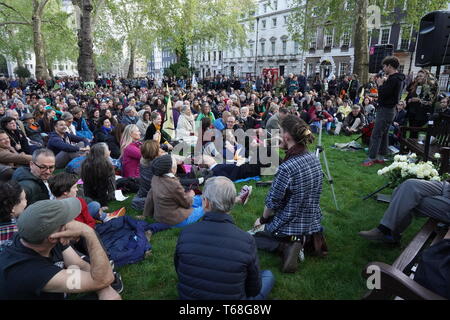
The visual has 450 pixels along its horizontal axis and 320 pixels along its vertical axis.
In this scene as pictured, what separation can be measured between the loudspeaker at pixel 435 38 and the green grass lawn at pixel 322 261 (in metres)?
2.60

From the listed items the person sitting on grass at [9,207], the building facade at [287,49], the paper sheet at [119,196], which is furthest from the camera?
the building facade at [287,49]

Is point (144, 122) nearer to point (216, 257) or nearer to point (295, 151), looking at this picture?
point (295, 151)

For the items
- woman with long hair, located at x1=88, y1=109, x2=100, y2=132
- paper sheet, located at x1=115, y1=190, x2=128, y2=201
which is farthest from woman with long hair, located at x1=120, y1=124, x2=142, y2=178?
woman with long hair, located at x1=88, y1=109, x2=100, y2=132

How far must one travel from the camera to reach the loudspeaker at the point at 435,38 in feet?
15.2

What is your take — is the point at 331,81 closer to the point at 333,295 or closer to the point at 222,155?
the point at 222,155

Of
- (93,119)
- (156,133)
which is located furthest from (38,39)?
(156,133)

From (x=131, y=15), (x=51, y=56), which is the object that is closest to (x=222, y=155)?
(x=131, y=15)

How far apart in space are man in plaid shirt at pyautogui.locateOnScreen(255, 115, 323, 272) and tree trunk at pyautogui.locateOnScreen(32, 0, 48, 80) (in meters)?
26.6

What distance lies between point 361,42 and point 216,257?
18.1 m

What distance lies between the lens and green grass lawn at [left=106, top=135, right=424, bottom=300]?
2900 mm

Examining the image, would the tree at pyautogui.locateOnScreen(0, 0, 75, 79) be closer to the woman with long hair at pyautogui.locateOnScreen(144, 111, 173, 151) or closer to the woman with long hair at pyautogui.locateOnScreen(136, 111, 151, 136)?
the woman with long hair at pyautogui.locateOnScreen(136, 111, 151, 136)

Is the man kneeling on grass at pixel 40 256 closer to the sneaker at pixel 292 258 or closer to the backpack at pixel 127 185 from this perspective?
the sneaker at pixel 292 258

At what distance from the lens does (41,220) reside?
181 cm

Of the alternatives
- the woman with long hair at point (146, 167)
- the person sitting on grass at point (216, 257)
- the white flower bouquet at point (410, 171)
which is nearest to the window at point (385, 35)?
the white flower bouquet at point (410, 171)
